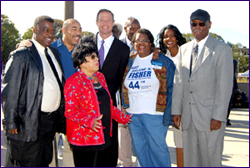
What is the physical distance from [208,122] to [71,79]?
1689mm

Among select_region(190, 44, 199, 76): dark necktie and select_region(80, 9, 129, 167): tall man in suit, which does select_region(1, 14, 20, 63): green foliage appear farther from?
select_region(190, 44, 199, 76): dark necktie

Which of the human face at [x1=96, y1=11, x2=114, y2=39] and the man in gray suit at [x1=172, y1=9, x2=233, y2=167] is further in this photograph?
the human face at [x1=96, y1=11, x2=114, y2=39]

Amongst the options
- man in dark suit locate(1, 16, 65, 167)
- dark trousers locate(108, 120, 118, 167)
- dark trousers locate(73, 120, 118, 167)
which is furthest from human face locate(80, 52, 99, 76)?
dark trousers locate(73, 120, 118, 167)

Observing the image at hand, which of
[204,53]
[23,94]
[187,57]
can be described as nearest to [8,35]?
[23,94]

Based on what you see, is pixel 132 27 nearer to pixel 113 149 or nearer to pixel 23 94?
pixel 113 149

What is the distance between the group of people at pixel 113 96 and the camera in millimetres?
2775

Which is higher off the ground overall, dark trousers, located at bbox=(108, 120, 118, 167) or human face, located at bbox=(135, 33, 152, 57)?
human face, located at bbox=(135, 33, 152, 57)

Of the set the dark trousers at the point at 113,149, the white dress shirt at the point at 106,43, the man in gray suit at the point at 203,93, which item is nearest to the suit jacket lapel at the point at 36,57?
the white dress shirt at the point at 106,43

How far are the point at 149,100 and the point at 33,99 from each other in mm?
1481

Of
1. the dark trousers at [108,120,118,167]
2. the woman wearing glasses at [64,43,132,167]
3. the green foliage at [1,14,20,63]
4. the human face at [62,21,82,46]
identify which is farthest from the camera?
the green foliage at [1,14,20,63]

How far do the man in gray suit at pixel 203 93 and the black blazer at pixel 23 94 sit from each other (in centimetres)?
174

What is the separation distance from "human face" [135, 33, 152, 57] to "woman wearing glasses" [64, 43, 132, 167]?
0.83 metres

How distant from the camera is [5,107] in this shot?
2721mm

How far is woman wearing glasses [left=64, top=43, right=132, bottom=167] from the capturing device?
2666 mm
